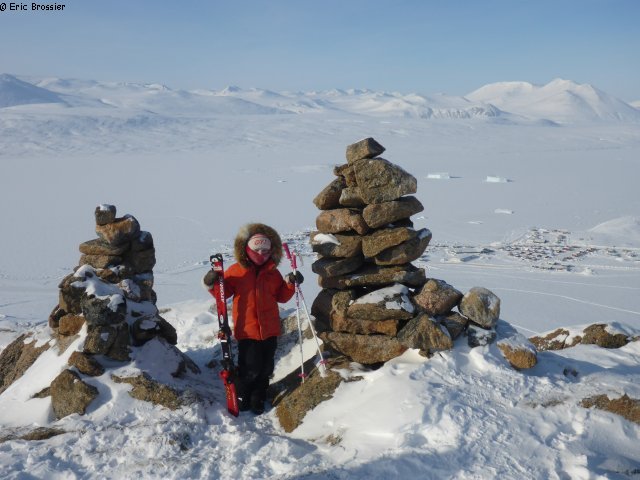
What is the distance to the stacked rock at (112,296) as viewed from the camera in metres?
6.73

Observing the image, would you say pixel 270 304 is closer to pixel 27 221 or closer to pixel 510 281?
pixel 510 281

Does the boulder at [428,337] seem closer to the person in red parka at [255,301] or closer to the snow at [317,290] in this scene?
the snow at [317,290]

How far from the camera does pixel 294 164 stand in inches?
2584

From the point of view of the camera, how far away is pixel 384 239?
7.13 meters

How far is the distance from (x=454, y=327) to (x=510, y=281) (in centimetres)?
1574

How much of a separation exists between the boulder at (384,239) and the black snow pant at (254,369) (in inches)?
69.3

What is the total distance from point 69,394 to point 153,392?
3.12ft

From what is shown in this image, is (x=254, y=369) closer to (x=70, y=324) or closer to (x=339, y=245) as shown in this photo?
(x=339, y=245)

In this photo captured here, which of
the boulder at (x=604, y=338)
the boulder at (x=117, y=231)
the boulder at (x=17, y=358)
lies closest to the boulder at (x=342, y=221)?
the boulder at (x=117, y=231)

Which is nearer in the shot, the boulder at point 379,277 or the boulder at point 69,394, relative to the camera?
the boulder at point 69,394

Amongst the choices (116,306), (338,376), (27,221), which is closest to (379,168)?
(338,376)

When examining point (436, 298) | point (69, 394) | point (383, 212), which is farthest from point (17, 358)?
point (436, 298)

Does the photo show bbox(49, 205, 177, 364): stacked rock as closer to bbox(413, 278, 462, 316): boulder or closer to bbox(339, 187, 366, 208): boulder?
bbox(339, 187, 366, 208): boulder

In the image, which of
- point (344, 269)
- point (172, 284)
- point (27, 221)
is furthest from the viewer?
point (27, 221)
